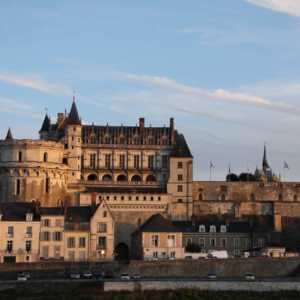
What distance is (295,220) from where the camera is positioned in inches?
3469

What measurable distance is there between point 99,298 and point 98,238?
16.3m

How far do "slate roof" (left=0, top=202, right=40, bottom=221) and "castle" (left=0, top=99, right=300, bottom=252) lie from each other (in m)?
8.88

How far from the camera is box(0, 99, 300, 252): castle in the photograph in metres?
85.9

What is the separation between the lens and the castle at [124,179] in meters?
85.9

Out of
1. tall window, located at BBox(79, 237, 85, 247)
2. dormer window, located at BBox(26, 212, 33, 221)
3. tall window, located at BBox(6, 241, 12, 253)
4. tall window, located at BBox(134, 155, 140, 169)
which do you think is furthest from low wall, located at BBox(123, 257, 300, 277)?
tall window, located at BBox(134, 155, 140, 169)

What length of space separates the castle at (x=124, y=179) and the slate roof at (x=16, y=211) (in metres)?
8.88

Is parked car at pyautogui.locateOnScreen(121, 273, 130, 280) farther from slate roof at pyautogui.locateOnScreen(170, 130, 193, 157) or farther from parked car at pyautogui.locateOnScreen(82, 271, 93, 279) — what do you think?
slate roof at pyautogui.locateOnScreen(170, 130, 193, 157)

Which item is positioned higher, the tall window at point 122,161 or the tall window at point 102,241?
the tall window at point 122,161

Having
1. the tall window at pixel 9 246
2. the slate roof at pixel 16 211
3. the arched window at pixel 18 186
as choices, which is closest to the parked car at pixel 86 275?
the tall window at pixel 9 246

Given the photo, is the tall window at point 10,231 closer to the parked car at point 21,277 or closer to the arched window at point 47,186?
the parked car at point 21,277

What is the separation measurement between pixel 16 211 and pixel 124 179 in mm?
25165

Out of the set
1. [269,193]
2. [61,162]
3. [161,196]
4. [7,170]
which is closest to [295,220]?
[269,193]

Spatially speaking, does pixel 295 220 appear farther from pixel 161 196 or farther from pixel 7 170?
pixel 7 170

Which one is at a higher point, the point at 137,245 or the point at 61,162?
the point at 61,162
